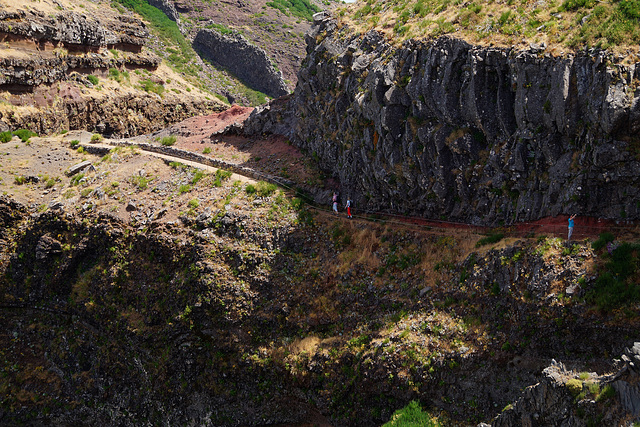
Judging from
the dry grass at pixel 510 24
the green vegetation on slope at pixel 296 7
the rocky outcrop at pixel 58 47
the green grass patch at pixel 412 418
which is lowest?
the green grass patch at pixel 412 418

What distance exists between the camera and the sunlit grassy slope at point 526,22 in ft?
60.5

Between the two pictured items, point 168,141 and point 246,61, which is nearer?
point 168,141

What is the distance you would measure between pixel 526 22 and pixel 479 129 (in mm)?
4773

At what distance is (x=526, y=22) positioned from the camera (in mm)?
21375

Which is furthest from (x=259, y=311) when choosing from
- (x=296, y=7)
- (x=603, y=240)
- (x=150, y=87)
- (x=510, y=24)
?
(x=296, y=7)


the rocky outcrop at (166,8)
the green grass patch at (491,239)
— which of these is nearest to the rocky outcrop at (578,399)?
the green grass patch at (491,239)

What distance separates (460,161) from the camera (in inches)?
905

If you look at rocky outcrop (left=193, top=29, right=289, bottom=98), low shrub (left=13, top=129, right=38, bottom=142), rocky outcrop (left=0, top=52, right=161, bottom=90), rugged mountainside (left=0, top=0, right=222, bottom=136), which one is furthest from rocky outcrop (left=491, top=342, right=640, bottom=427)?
rocky outcrop (left=193, top=29, right=289, bottom=98)

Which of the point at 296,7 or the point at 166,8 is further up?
the point at 296,7

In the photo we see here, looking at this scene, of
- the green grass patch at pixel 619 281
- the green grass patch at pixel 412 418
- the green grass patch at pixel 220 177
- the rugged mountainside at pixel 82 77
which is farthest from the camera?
the rugged mountainside at pixel 82 77

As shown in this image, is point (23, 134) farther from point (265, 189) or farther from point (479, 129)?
point (479, 129)

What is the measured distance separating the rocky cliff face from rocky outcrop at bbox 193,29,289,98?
119 ft

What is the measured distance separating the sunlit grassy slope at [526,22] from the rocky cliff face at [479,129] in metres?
0.75

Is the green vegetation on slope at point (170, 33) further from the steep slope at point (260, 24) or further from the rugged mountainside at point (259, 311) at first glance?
the rugged mountainside at point (259, 311)
